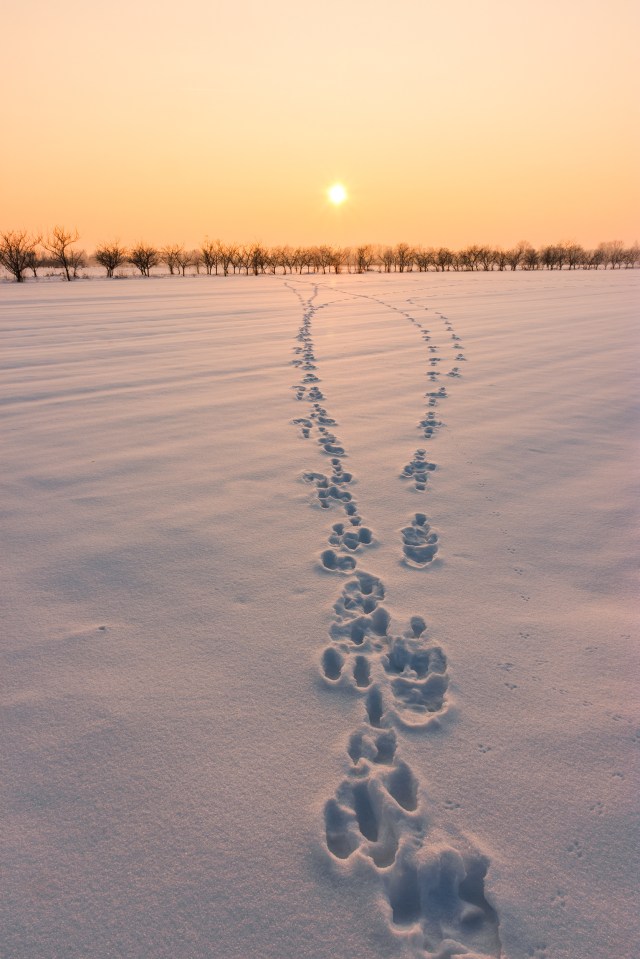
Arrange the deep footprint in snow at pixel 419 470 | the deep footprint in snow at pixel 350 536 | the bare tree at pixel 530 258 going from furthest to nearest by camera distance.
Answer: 1. the bare tree at pixel 530 258
2. the deep footprint in snow at pixel 419 470
3. the deep footprint in snow at pixel 350 536

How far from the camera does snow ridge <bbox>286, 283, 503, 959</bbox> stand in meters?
1.43

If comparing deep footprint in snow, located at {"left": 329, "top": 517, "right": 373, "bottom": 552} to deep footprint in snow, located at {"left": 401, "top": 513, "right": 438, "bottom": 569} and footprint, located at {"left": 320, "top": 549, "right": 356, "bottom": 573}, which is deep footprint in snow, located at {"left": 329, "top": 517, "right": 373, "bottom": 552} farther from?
deep footprint in snow, located at {"left": 401, "top": 513, "right": 438, "bottom": 569}

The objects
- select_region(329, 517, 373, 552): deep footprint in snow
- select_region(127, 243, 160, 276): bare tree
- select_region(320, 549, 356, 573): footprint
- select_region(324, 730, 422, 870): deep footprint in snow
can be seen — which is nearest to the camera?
select_region(324, 730, 422, 870): deep footprint in snow

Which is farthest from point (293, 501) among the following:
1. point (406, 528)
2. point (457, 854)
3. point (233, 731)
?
point (457, 854)

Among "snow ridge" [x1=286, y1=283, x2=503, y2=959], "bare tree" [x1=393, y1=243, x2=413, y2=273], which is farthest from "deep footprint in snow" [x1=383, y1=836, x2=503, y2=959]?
"bare tree" [x1=393, y1=243, x2=413, y2=273]

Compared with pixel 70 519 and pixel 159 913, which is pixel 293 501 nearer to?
pixel 70 519

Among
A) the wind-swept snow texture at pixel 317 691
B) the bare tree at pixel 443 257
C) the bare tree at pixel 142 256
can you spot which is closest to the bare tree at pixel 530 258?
the bare tree at pixel 443 257

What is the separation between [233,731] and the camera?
1918mm

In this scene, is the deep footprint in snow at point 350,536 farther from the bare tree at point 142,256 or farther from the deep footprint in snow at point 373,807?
the bare tree at point 142,256

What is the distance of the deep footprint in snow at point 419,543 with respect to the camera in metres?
3.01

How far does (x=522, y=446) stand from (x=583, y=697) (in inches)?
117

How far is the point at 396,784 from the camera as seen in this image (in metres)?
1.76

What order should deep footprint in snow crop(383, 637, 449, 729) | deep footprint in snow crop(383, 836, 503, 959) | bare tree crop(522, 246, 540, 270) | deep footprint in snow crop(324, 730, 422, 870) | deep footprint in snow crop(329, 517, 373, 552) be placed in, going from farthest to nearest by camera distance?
bare tree crop(522, 246, 540, 270)
deep footprint in snow crop(329, 517, 373, 552)
deep footprint in snow crop(383, 637, 449, 729)
deep footprint in snow crop(324, 730, 422, 870)
deep footprint in snow crop(383, 836, 503, 959)

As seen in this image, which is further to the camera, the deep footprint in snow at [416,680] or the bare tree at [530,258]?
the bare tree at [530,258]
